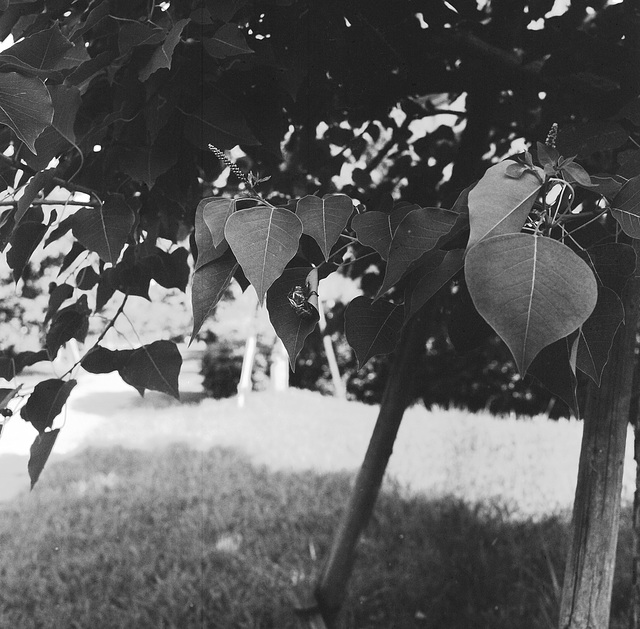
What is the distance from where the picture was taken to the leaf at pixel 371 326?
447 mm

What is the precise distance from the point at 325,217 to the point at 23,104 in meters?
0.21

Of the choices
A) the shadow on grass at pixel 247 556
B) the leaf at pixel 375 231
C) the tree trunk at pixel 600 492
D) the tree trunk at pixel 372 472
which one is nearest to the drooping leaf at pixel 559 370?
the leaf at pixel 375 231

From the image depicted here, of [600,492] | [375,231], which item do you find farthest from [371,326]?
[600,492]

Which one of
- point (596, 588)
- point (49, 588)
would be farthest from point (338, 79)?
point (49, 588)

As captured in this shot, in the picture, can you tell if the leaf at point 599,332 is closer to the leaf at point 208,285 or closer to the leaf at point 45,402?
the leaf at point 208,285

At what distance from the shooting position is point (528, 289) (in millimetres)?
280

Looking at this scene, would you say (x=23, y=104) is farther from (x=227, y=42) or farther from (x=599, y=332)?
(x=599, y=332)

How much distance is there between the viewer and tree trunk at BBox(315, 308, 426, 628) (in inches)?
51.6

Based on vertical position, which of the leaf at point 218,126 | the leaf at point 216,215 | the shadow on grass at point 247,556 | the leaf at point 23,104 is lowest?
the shadow on grass at point 247,556

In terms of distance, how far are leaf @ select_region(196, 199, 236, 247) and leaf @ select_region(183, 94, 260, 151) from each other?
0.31 metres

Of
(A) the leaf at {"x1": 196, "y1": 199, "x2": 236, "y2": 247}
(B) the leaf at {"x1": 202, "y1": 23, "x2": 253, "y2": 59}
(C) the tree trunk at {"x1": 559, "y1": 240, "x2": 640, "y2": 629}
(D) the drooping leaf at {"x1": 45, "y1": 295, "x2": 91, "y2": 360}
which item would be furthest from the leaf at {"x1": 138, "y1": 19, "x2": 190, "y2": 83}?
(C) the tree trunk at {"x1": 559, "y1": 240, "x2": 640, "y2": 629}

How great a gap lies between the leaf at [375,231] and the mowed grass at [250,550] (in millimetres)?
1458

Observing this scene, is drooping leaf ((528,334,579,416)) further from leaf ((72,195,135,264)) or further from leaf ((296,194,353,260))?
leaf ((72,195,135,264))

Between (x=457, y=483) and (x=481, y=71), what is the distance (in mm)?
1663
